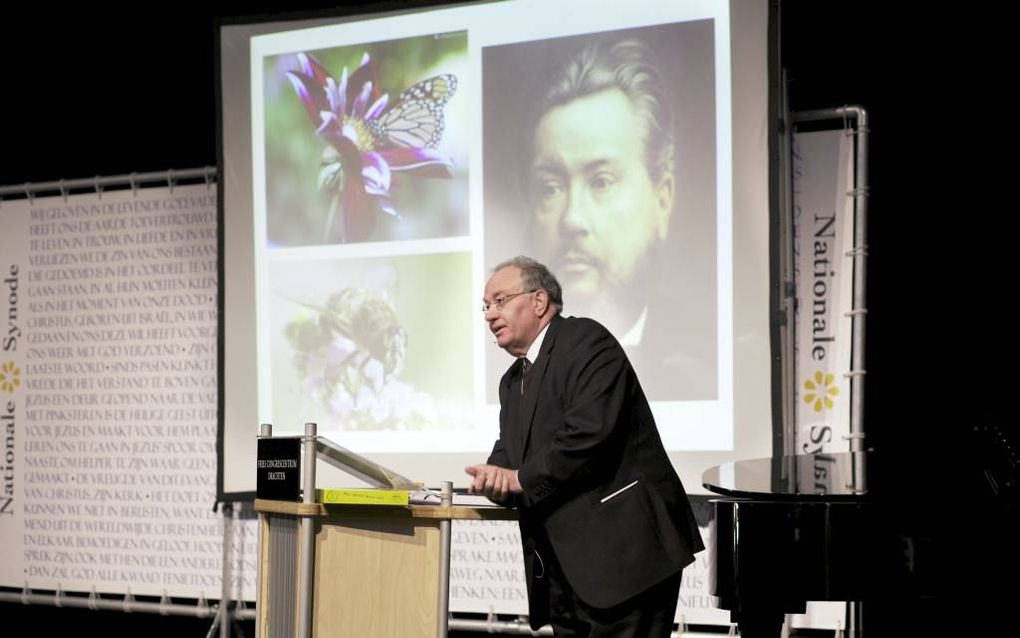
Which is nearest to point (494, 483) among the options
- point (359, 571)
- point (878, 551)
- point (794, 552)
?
point (359, 571)

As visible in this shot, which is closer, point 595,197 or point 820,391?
point 820,391

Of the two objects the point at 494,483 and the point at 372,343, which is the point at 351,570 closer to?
the point at 494,483

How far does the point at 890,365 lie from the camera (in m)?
4.81

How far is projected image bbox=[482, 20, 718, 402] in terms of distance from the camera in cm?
478

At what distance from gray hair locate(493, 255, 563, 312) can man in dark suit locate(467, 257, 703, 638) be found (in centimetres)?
13

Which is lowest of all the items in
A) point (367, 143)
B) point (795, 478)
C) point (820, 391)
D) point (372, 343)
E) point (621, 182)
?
→ point (795, 478)

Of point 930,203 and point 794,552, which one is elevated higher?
point 930,203

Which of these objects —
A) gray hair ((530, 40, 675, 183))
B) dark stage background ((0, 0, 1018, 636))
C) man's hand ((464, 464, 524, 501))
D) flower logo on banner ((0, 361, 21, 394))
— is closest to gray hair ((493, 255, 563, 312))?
man's hand ((464, 464, 524, 501))

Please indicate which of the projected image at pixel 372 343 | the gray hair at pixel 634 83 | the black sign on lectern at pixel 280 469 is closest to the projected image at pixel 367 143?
the projected image at pixel 372 343

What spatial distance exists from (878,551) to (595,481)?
0.86 metres

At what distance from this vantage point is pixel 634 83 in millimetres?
4883

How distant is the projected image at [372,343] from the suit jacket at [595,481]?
2021 mm

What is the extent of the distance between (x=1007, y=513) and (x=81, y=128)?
492cm

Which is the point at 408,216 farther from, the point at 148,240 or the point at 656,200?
the point at 148,240
